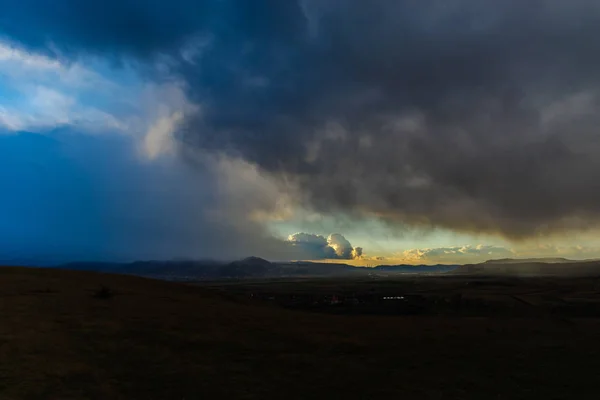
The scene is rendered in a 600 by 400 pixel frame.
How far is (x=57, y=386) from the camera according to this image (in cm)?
1678

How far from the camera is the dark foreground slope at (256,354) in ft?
56.9

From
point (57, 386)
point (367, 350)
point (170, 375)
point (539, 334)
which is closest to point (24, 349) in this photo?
point (57, 386)

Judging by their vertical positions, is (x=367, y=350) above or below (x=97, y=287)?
below

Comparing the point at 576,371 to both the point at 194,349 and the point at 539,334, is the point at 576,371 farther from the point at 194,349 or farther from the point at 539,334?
the point at 194,349

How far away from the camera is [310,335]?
25562mm

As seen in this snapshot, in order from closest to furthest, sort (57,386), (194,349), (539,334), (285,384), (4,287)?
(57,386)
(285,384)
(194,349)
(539,334)
(4,287)

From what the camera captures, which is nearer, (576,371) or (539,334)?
(576,371)

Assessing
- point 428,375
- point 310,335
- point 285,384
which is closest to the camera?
point 285,384

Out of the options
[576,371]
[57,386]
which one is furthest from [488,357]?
[57,386]

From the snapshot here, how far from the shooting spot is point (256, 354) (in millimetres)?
21609

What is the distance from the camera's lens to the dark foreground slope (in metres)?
17.3

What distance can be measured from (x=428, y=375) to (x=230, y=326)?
1176cm

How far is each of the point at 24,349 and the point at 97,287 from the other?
1432 centimetres

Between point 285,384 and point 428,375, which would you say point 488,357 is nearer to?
point 428,375
